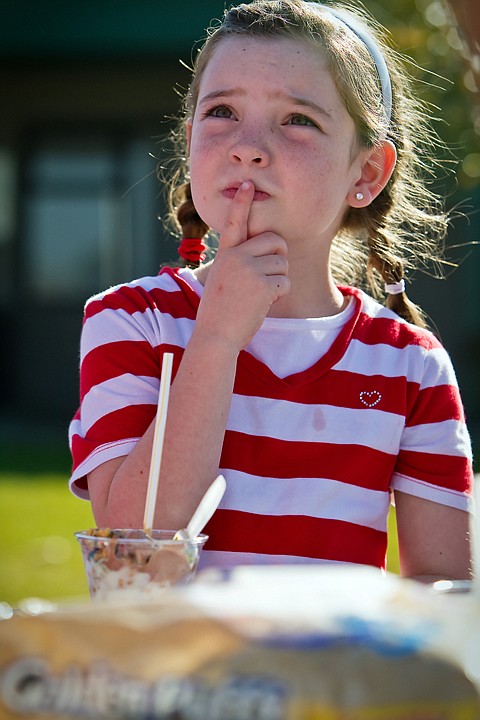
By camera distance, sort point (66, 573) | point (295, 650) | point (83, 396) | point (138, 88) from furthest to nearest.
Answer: point (138, 88), point (66, 573), point (83, 396), point (295, 650)

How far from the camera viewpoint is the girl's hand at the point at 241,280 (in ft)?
5.42

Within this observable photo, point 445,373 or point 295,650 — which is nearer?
point 295,650

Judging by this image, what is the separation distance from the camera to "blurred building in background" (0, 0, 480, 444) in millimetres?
10977

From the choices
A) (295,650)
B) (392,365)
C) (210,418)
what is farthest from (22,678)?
(392,365)

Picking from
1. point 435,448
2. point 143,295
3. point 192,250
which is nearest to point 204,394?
point 143,295

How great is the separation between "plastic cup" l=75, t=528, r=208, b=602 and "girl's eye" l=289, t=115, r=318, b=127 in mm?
934

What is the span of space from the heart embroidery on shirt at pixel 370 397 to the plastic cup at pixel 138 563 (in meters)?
0.84

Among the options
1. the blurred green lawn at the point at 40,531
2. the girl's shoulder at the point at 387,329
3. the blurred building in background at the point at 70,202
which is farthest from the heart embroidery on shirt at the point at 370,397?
the blurred building in background at the point at 70,202

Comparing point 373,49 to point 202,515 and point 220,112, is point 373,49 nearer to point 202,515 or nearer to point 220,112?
point 220,112

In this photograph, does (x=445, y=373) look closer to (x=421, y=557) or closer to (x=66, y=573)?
(x=421, y=557)

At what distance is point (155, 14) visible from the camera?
10.6m

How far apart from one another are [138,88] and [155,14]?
1122 mm

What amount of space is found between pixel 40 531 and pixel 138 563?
16.0ft

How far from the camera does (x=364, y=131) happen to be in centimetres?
207
